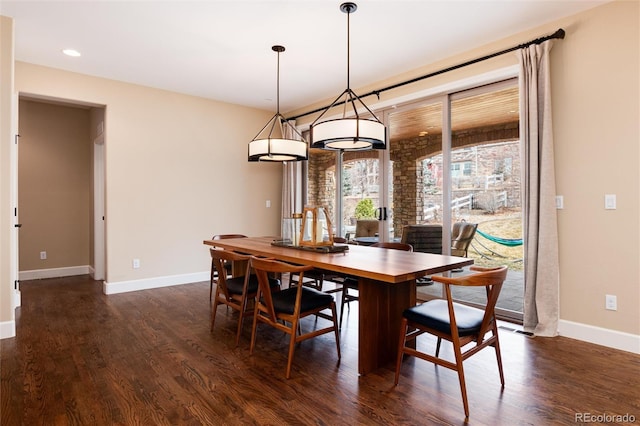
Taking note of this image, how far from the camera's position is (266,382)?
2293 millimetres

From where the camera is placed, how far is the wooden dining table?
7.47ft

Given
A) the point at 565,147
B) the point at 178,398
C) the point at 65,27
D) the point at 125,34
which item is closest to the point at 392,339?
the point at 178,398

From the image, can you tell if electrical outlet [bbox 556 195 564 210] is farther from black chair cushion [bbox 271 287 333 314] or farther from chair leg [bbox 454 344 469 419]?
black chair cushion [bbox 271 287 333 314]

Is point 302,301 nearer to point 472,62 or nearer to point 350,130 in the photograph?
point 350,130

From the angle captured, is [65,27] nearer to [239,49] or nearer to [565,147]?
[239,49]

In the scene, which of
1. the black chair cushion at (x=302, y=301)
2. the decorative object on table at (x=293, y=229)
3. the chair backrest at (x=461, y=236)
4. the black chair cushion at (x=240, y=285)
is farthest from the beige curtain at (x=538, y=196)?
the black chair cushion at (x=240, y=285)

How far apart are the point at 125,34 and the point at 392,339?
362 centimetres

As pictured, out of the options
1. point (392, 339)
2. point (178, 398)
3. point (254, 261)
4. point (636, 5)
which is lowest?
point (178, 398)

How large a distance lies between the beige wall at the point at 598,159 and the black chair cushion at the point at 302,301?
2176 millimetres

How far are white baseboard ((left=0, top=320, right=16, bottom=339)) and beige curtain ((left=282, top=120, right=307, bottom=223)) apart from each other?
3.72 meters

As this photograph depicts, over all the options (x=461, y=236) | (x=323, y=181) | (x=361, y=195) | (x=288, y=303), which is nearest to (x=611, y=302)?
(x=461, y=236)

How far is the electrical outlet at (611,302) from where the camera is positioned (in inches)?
114

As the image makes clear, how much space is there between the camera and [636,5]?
9.09ft

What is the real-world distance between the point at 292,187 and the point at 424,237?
8.16ft
